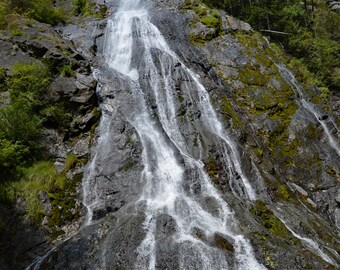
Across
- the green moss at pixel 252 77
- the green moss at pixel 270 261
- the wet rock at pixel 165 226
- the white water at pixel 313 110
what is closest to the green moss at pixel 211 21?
the green moss at pixel 252 77

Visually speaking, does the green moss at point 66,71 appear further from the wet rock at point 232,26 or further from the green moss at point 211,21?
the wet rock at point 232,26

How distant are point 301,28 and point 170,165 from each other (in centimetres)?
2362

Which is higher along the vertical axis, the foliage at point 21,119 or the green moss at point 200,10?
the green moss at point 200,10

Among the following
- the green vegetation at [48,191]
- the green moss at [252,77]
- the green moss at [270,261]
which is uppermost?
the green moss at [252,77]

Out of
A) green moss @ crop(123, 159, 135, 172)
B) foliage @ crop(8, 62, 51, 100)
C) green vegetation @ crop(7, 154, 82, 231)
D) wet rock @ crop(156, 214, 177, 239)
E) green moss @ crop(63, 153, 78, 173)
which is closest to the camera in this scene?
wet rock @ crop(156, 214, 177, 239)

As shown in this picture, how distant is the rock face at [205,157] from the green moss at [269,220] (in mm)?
54

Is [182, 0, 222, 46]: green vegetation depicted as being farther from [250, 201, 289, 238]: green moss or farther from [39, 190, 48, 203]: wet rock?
[39, 190, 48, 203]: wet rock

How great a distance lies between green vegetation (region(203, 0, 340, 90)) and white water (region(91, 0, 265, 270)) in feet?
40.8

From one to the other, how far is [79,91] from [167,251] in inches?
393

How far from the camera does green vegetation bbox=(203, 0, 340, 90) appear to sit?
86.8 feet

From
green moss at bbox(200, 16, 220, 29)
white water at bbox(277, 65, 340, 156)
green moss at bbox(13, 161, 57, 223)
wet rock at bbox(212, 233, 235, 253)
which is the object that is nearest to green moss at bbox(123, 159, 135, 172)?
green moss at bbox(13, 161, 57, 223)

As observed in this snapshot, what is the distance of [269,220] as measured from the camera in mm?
12375

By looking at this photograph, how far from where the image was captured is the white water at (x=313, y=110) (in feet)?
62.8

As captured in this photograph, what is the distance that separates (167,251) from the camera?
9875mm
